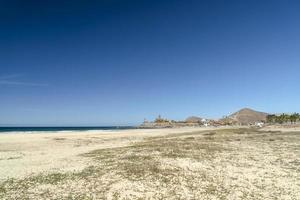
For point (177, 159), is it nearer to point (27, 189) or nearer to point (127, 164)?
point (127, 164)

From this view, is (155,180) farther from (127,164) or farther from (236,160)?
(236,160)

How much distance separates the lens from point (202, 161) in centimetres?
2428

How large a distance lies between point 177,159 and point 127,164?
4830mm

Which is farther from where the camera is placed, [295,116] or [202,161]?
[295,116]

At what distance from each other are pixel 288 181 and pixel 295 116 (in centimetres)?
18732

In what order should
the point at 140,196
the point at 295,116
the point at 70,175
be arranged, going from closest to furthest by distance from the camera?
1. the point at 140,196
2. the point at 70,175
3. the point at 295,116

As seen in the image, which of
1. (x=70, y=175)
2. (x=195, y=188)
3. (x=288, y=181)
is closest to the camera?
(x=195, y=188)

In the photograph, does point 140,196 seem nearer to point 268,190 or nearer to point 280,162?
point 268,190

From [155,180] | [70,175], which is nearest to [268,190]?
[155,180]

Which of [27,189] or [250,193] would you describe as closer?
[250,193]

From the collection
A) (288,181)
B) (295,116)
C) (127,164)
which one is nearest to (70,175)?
(127,164)

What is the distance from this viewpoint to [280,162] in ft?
77.7

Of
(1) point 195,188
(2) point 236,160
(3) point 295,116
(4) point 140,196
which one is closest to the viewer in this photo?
(4) point 140,196

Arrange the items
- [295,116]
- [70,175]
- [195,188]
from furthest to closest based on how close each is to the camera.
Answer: [295,116]
[70,175]
[195,188]
